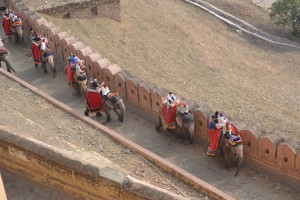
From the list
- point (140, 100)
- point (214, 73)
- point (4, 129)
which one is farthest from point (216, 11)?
point (4, 129)

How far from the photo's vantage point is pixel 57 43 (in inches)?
666

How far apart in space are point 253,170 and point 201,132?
1548 millimetres

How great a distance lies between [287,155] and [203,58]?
1157cm

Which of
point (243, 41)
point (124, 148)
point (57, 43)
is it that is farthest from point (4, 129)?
point (243, 41)

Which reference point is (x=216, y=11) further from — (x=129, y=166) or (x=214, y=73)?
(x=129, y=166)

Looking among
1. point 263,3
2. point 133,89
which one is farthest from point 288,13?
point 133,89

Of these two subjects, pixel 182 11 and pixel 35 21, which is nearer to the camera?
pixel 35 21

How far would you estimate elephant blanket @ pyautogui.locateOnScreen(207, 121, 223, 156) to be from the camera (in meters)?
11.9

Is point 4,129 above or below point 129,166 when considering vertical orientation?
above

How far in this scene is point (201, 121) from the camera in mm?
12789

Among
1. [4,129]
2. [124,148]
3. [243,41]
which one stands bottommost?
[243,41]

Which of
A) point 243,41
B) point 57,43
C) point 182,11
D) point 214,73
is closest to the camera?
point 57,43

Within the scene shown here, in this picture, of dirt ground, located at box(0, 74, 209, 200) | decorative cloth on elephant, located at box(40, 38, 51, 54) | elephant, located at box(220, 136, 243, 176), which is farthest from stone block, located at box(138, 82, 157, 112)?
decorative cloth on elephant, located at box(40, 38, 51, 54)

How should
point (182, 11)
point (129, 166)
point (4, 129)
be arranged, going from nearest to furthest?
point (4, 129), point (129, 166), point (182, 11)
